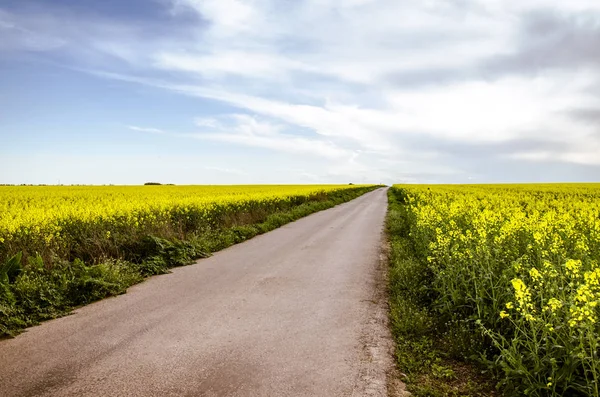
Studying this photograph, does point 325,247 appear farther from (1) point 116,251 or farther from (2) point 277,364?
(2) point 277,364

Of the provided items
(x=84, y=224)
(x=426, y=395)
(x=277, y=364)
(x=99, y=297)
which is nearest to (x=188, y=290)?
(x=99, y=297)

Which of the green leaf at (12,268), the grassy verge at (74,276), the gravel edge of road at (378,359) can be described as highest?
the green leaf at (12,268)

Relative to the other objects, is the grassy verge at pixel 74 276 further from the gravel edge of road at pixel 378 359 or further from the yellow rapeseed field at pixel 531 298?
the yellow rapeseed field at pixel 531 298

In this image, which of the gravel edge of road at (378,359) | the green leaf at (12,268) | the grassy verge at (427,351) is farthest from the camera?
the green leaf at (12,268)

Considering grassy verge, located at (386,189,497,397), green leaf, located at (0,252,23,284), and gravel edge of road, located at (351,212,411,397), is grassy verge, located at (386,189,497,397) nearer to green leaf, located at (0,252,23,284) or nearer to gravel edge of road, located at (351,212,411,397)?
gravel edge of road, located at (351,212,411,397)

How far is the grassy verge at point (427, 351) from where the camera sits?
15.9ft

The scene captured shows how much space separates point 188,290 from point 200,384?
4200mm

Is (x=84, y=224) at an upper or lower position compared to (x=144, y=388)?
upper

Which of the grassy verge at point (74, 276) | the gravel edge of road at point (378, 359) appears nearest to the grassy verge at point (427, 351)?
the gravel edge of road at point (378, 359)

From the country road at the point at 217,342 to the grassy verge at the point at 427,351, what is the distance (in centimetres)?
28

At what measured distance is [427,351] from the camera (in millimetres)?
5797

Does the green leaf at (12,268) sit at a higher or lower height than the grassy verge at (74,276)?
higher

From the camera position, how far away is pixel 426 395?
4.70 meters

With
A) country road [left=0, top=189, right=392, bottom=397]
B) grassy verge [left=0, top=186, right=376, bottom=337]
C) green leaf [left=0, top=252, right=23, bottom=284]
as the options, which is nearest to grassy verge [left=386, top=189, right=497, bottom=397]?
country road [left=0, top=189, right=392, bottom=397]
